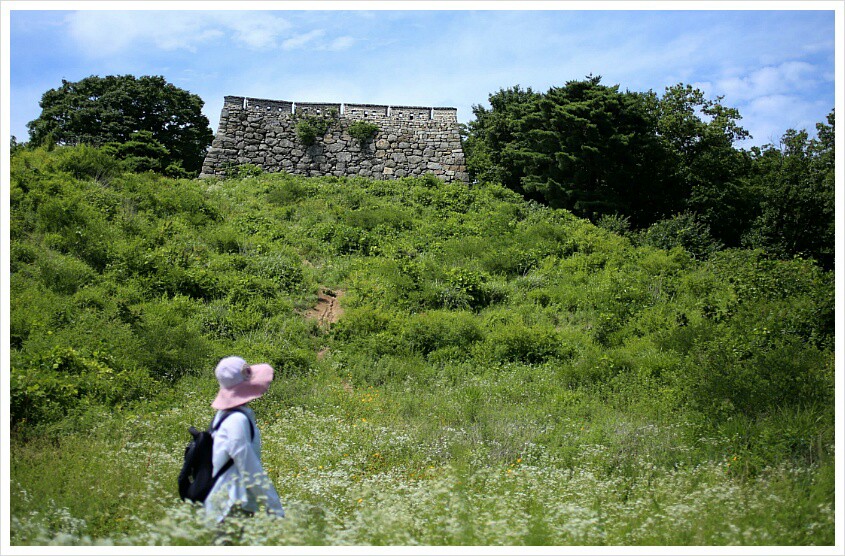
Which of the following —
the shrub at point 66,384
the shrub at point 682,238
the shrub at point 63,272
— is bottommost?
the shrub at point 66,384

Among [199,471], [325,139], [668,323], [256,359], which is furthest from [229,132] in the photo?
[199,471]

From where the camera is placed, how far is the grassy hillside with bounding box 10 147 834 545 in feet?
16.5

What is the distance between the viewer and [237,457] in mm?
3951

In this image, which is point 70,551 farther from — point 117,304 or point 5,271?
point 117,304

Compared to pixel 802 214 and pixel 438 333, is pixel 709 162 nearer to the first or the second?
pixel 802 214

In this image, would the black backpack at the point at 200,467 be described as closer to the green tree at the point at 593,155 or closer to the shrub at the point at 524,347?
the shrub at the point at 524,347

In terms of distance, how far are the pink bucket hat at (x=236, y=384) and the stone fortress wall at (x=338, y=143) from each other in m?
18.6

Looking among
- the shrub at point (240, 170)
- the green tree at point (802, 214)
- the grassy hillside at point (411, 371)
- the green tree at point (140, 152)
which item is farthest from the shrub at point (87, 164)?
the green tree at point (802, 214)

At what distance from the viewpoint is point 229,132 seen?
870 inches

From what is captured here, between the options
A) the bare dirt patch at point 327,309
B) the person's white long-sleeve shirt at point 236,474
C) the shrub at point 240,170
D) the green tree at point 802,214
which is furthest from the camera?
the shrub at point 240,170

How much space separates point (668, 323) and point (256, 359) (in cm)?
671

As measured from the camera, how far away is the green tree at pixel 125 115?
23.6 metres

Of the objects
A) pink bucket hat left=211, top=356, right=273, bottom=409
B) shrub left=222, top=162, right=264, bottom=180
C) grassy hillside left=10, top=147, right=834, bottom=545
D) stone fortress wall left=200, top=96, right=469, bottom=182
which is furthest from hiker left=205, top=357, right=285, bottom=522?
stone fortress wall left=200, top=96, right=469, bottom=182

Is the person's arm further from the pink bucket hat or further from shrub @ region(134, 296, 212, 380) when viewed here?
shrub @ region(134, 296, 212, 380)
